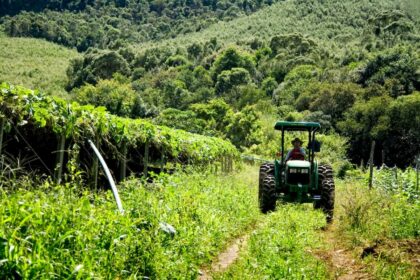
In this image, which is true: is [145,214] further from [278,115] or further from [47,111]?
[278,115]

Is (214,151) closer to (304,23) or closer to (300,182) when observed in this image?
(300,182)

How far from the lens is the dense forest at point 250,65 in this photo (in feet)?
143

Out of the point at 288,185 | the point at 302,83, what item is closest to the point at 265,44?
the point at 302,83

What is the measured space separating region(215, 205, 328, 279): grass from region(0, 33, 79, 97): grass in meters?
63.7

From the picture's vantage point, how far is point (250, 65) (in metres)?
81.9

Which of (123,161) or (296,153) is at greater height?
(296,153)

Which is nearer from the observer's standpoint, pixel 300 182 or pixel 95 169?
pixel 95 169

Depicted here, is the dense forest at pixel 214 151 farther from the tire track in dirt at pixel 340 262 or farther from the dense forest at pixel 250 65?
the dense forest at pixel 250 65

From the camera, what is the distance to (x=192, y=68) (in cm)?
8844

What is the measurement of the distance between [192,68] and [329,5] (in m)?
38.9

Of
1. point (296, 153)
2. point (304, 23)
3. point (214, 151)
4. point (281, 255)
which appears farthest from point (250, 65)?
point (281, 255)

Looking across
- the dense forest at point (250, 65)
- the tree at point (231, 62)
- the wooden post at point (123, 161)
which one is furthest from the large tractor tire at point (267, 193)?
the tree at point (231, 62)

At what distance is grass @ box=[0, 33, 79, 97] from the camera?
256 feet

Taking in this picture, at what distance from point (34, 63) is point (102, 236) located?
94.2 meters
